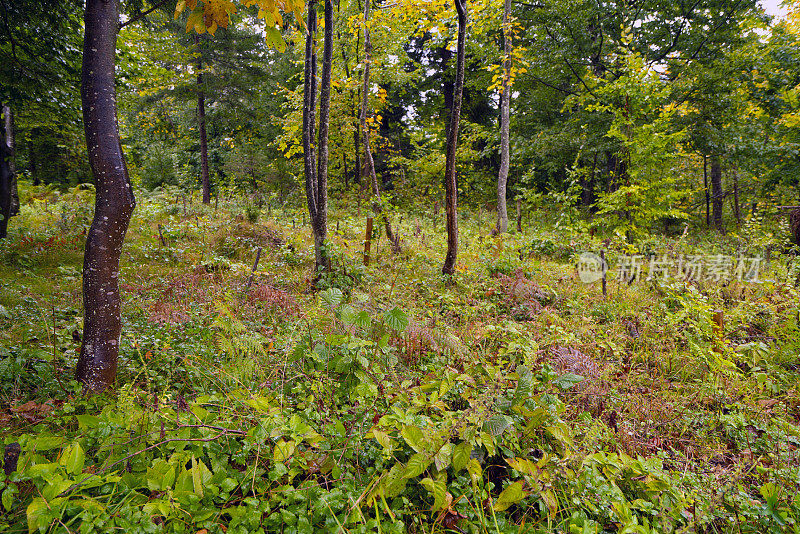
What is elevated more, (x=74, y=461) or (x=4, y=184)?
(x=4, y=184)

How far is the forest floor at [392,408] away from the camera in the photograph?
1.77 metres

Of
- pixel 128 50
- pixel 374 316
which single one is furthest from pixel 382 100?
pixel 374 316

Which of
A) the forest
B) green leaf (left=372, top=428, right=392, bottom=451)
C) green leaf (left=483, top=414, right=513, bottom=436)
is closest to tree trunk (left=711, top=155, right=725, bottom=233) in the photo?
the forest

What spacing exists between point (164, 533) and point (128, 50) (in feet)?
26.9

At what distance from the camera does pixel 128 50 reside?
6.57 metres

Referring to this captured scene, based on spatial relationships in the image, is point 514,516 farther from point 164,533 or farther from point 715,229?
point 715,229

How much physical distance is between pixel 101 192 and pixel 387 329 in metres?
2.56

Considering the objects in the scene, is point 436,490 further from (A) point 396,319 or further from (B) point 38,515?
(B) point 38,515

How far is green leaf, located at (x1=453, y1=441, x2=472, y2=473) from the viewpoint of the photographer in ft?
6.36

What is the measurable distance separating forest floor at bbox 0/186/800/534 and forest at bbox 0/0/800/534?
0.08 feet

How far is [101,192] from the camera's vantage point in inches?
94.2

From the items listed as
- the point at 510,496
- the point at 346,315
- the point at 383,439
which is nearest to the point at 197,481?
the point at 383,439

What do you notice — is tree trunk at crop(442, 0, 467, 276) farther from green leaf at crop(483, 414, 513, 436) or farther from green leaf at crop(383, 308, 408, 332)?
green leaf at crop(483, 414, 513, 436)

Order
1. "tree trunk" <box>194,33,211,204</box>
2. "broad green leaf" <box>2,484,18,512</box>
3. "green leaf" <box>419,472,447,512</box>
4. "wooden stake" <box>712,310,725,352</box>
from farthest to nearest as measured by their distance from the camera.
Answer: "tree trunk" <box>194,33,211,204</box>, "wooden stake" <box>712,310,725,352</box>, "green leaf" <box>419,472,447,512</box>, "broad green leaf" <box>2,484,18,512</box>
